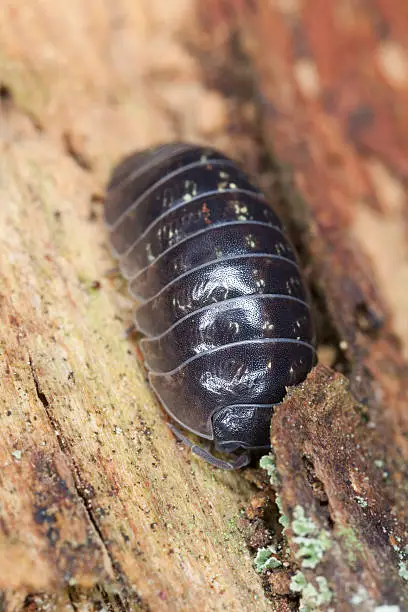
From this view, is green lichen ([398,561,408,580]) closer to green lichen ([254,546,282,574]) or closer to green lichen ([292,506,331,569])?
green lichen ([292,506,331,569])

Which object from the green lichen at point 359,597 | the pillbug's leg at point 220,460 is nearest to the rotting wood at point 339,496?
the green lichen at point 359,597

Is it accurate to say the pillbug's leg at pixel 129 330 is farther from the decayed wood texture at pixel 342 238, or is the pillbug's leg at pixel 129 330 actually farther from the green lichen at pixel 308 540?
the green lichen at pixel 308 540

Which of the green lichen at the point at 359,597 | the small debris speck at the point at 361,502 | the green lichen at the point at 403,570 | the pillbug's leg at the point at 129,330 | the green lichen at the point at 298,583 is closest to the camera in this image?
the green lichen at the point at 359,597

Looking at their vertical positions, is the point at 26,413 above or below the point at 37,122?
below

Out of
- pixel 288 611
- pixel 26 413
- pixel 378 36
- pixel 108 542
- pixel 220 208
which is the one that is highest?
pixel 378 36

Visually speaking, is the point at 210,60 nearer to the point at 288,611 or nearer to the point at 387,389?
the point at 387,389

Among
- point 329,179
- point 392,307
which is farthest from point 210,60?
point 392,307

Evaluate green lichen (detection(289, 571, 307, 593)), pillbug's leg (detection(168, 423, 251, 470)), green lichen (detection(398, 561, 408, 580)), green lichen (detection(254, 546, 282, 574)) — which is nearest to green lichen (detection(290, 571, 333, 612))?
green lichen (detection(289, 571, 307, 593))
